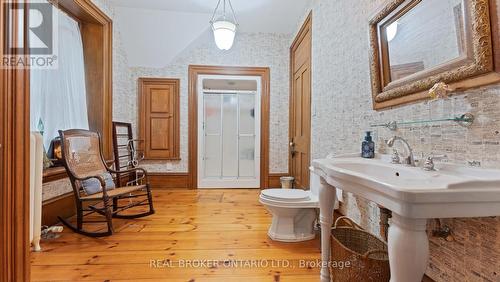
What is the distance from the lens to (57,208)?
2.51m

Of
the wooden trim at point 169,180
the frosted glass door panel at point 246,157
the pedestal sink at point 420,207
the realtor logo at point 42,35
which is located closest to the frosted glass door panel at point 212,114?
the frosted glass door panel at point 246,157

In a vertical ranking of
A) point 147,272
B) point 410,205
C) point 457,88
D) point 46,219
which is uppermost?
point 457,88

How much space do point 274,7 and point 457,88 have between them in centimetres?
281

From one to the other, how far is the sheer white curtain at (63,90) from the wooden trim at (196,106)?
145cm

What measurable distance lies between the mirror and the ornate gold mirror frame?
0.04m

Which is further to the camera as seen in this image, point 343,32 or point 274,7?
point 274,7

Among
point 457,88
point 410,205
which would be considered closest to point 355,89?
point 457,88

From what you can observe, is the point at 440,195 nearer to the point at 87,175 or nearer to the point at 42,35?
the point at 87,175

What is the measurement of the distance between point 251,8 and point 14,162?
317 cm

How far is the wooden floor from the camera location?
163 centimetres

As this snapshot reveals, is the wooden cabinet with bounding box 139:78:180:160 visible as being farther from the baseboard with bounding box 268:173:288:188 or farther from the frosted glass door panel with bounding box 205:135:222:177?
the baseboard with bounding box 268:173:288:188

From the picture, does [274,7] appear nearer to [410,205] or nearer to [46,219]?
[410,205]

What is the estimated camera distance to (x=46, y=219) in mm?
2359

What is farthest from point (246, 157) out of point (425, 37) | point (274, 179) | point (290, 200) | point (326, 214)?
point (425, 37)
